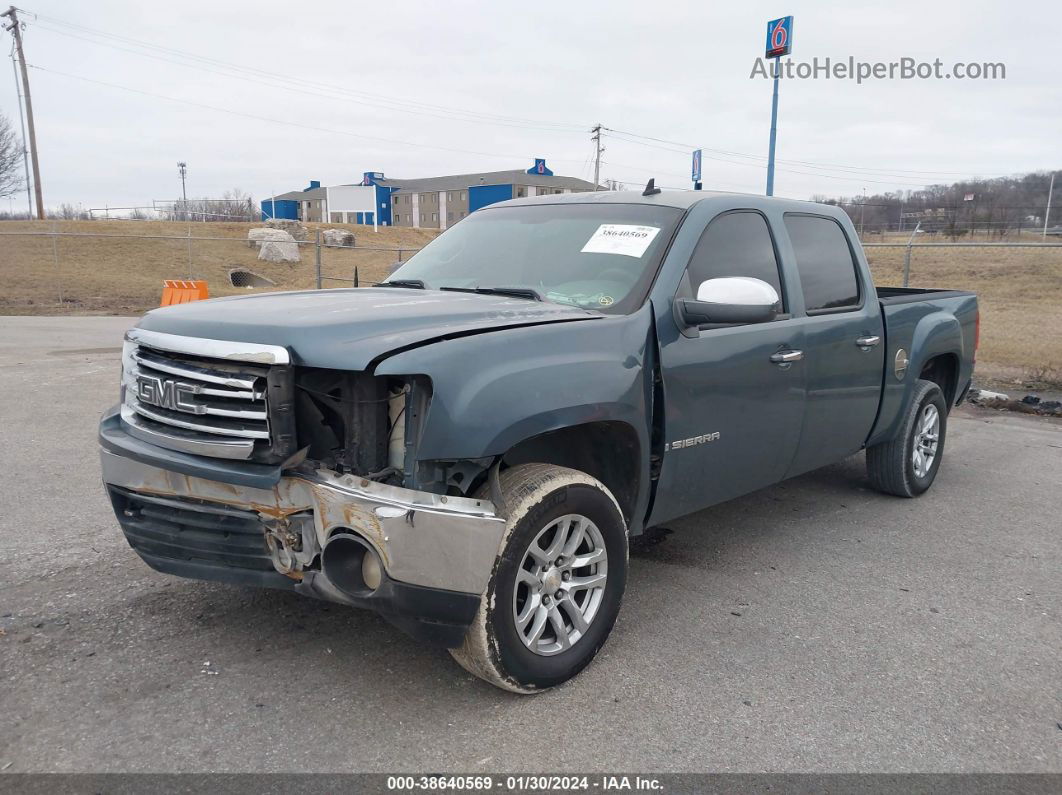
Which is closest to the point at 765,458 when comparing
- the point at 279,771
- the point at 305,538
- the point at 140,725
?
the point at 305,538

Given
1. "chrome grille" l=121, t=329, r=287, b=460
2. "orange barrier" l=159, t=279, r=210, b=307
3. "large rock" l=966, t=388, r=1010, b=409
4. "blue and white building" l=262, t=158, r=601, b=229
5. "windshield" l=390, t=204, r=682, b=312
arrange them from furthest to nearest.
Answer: "blue and white building" l=262, t=158, r=601, b=229 → "orange barrier" l=159, t=279, r=210, b=307 → "large rock" l=966, t=388, r=1010, b=409 → "windshield" l=390, t=204, r=682, b=312 → "chrome grille" l=121, t=329, r=287, b=460

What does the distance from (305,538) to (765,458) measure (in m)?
2.36

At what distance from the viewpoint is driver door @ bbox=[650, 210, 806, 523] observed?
12.1 feet

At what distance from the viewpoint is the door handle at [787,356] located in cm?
419

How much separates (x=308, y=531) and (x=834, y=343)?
305 centimetres

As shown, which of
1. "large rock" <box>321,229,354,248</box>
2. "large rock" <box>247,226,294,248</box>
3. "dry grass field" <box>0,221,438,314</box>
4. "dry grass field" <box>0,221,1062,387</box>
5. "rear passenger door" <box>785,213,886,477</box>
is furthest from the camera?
"large rock" <box>321,229,354,248</box>

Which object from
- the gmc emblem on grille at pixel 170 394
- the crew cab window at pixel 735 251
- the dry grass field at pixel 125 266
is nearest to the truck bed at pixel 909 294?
the crew cab window at pixel 735 251

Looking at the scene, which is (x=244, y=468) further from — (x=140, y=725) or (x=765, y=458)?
(x=765, y=458)

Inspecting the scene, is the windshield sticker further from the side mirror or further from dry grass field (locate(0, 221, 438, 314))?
dry grass field (locate(0, 221, 438, 314))

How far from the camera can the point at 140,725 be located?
286cm

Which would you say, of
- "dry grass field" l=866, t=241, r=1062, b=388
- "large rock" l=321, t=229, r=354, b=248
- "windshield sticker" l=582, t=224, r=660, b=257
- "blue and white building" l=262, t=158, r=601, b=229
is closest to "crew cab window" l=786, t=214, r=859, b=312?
"windshield sticker" l=582, t=224, r=660, b=257

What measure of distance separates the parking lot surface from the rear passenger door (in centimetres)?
63

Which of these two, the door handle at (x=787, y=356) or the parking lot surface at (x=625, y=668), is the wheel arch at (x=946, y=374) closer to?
the parking lot surface at (x=625, y=668)

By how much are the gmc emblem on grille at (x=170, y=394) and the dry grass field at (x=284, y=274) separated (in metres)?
10.4
